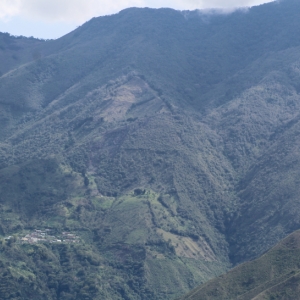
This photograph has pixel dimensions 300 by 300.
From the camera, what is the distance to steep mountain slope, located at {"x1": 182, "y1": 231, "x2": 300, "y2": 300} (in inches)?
4144

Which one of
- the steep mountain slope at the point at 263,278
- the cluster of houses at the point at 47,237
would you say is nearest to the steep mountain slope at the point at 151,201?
the cluster of houses at the point at 47,237

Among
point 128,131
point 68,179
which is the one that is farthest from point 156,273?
point 128,131

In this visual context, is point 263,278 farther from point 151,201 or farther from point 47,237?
point 47,237

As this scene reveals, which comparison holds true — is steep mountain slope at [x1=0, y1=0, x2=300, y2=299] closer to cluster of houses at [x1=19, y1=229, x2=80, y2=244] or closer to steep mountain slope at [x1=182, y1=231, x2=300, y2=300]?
cluster of houses at [x1=19, y1=229, x2=80, y2=244]

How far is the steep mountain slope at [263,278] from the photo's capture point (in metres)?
105

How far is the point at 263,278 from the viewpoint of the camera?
11144 cm

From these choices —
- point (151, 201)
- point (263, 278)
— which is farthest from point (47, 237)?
point (263, 278)

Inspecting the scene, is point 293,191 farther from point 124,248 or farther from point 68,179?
point 68,179

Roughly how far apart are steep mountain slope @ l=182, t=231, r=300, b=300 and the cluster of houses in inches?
1883

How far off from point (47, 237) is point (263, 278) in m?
60.0

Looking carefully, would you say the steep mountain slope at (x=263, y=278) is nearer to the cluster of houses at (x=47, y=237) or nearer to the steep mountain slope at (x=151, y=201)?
the steep mountain slope at (x=151, y=201)

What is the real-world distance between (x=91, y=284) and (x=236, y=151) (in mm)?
63661

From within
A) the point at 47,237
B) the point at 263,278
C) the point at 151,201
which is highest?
the point at 47,237

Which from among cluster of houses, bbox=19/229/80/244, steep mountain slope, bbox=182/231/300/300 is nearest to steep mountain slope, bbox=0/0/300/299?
cluster of houses, bbox=19/229/80/244
